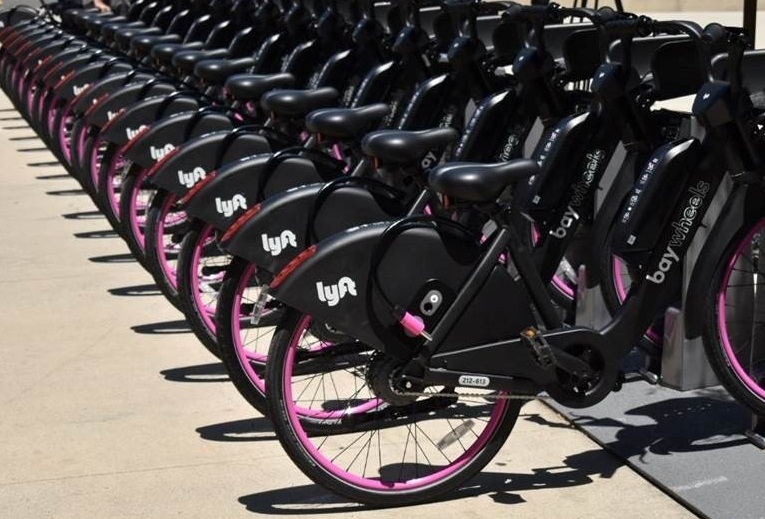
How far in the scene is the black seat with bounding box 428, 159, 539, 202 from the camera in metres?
4.31

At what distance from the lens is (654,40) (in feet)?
17.6

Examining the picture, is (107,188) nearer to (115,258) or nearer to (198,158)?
(115,258)

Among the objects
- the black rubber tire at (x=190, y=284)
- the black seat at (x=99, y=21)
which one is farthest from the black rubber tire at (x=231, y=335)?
the black seat at (x=99, y=21)

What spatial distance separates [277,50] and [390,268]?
393 centimetres

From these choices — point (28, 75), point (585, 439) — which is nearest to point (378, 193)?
point (585, 439)

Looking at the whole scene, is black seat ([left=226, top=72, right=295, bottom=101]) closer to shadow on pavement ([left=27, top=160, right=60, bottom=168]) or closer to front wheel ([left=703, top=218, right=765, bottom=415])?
front wheel ([left=703, top=218, right=765, bottom=415])

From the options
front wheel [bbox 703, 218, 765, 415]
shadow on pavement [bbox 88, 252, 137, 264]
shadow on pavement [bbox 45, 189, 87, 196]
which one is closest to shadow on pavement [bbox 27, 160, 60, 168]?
shadow on pavement [bbox 45, 189, 87, 196]

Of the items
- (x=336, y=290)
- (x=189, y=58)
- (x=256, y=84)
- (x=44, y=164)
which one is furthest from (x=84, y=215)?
(x=336, y=290)

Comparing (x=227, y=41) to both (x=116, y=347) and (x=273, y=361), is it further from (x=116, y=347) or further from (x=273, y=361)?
(x=273, y=361)

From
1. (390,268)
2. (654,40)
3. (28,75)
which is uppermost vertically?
(654,40)

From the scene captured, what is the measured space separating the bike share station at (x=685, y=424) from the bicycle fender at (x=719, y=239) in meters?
0.17

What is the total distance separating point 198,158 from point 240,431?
3.76ft

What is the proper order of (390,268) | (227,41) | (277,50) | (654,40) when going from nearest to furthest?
(390,268) < (654,40) < (277,50) < (227,41)

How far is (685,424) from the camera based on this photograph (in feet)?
16.9
